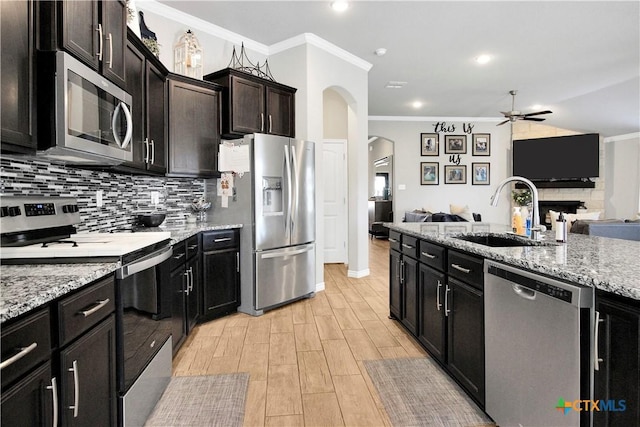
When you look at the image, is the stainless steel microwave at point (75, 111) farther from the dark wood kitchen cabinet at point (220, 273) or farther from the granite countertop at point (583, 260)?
the granite countertop at point (583, 260)

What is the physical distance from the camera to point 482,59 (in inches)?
192

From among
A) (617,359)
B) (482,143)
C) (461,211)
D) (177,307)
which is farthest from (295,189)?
(482,143)

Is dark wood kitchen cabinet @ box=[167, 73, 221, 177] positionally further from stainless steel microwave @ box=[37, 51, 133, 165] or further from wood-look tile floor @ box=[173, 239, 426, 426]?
wood-look tile floor @ box=[173, 239, 426, 426]

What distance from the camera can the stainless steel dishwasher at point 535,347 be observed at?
47.3 inches

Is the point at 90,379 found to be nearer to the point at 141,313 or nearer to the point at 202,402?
the point at 141,313

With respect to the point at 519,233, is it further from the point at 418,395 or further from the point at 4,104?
the point at 4,104

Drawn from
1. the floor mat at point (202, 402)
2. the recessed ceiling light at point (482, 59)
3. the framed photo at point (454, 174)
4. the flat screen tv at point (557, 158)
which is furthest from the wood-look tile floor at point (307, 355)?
the flat screen tv at point (557, 158)

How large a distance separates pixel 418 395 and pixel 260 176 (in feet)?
7.38

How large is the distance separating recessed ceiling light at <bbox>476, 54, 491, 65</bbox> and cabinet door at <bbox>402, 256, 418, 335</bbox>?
137 inches

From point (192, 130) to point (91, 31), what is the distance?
157cm

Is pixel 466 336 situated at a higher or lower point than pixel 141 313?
lower

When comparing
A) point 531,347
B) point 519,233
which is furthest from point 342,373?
point 519,233

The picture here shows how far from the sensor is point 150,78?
2.80 meters

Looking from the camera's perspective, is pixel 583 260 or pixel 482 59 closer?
pixel 583 260
